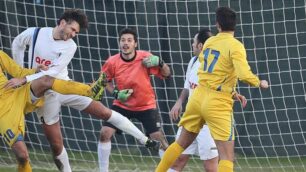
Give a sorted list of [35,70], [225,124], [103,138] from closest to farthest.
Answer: [225,124], [35,70], [103,138]

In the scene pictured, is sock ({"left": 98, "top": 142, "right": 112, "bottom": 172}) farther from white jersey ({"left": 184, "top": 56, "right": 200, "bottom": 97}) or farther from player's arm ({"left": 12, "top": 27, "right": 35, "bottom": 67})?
player's arm ({"left": 12, "top": 27, "right": 35, "bottom": 67})

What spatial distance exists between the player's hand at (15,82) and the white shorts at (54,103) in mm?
476

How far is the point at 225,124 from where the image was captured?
8.12 m

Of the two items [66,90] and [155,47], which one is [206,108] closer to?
[66,90]

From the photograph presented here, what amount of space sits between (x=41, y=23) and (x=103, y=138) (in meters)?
2.53

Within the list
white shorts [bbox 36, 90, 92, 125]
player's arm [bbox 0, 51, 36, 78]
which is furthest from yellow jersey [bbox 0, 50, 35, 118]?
white shorts [bbox 36, 90, 92, 125]

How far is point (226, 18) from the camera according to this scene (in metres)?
8.18

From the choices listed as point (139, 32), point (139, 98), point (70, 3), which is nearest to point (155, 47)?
point (139, 32)

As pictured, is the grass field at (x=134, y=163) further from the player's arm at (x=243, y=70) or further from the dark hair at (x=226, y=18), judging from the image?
the player's arm at (x=243, y=70)

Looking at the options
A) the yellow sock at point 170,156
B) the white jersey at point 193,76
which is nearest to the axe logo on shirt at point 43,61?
the white jersey at point 193,76

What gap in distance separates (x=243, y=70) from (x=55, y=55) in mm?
2044

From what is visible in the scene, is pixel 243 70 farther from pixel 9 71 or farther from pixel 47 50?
pixel 9 71

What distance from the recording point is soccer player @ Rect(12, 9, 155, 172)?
9000 millimetres

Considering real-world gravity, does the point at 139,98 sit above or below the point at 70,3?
below
